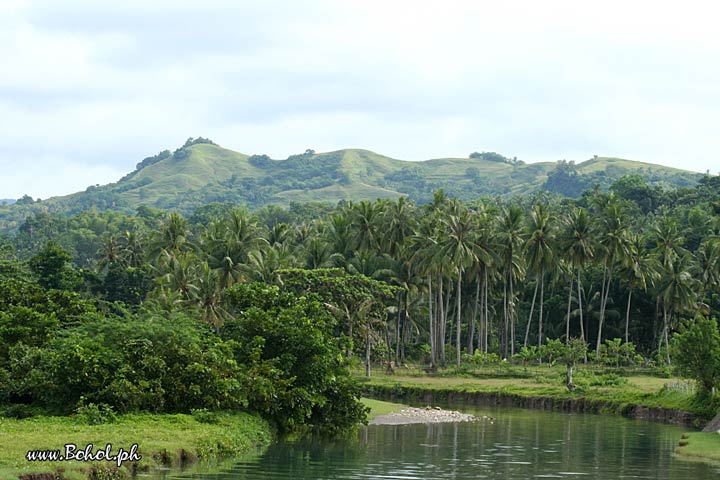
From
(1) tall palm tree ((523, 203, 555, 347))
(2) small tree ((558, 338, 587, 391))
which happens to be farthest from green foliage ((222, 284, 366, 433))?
(1) tall palm tree ((523, 203, 555, 347))

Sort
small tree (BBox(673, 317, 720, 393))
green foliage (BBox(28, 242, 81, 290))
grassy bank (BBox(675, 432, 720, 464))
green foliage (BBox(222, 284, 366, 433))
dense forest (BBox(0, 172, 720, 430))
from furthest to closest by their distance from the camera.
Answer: green foliage (BBox(28, 242, 81, 290)) < small tree (BBox(673, 317, 720, 393)) < green foliage (BBox(222, 284, 366, 433)) < grassy bank (BBox(675, 432, 720, 464)) < dense forest (BBox(0, 172, 720, 430))

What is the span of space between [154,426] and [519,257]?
242ft

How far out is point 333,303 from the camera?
84.8 m

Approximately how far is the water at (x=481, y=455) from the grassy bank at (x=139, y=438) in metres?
1.24

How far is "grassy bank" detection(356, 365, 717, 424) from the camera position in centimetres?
6856

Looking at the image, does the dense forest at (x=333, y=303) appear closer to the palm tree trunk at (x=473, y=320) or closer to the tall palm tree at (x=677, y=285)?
the tall palm tree at (x=677, y=285)

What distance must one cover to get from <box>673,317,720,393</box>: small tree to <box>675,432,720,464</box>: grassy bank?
29.1 feet

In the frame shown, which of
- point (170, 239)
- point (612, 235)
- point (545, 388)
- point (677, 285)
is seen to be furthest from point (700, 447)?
point (170, 239)

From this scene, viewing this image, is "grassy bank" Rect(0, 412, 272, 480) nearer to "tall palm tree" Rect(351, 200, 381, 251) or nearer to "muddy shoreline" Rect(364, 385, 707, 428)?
"muddy shoreline" Rect(364, 385, 707, 428)

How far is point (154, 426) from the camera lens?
39000 millimetres

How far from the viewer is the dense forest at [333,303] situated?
143 feet

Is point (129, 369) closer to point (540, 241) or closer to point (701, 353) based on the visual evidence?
point (701, 353)

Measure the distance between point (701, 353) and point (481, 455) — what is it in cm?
2043

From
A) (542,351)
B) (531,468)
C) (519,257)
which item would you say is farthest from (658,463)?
(519,257)
